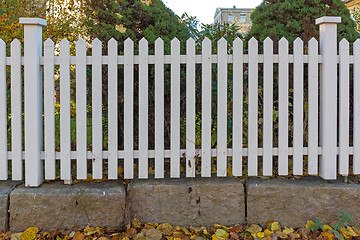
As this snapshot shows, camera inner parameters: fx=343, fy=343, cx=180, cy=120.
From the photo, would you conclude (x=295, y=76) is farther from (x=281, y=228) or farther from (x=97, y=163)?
(x=97, y=163)

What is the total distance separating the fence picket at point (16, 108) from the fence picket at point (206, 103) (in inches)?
61.6

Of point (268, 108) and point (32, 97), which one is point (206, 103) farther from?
point (32, 97)

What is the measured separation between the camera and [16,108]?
2934 millimetres

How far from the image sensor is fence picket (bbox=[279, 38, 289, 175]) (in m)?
2.94

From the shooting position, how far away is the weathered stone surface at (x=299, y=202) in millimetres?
2953

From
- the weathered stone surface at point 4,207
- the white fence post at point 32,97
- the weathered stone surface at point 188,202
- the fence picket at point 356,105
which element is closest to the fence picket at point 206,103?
the weathered stone surface at point 188,202

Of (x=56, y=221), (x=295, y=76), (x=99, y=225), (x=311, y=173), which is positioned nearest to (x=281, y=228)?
(x=311, y=173)

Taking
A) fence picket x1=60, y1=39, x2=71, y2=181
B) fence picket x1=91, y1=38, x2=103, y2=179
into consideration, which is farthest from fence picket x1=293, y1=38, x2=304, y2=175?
fence picket x1=60, y1=39, x2=71, y2=181

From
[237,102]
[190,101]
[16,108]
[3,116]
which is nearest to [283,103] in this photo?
[237,102]

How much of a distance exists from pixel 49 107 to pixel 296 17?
2711 millimetres

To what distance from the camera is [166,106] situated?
3.34 m

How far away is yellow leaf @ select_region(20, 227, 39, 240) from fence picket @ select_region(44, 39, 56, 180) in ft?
1.42

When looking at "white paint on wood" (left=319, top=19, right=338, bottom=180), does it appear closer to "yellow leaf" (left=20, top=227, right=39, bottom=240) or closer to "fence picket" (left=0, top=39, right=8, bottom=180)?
"yellow leaf" (left=20, top=227, right=39, bottom=240)

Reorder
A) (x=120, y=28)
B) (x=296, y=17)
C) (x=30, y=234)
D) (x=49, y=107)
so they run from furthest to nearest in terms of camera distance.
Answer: (x=296, y=17) → (x=120, y=28) → (x=49, y=107) → (x=30, y=234)
